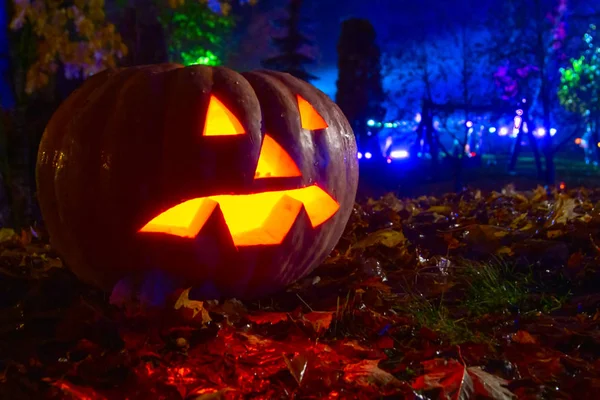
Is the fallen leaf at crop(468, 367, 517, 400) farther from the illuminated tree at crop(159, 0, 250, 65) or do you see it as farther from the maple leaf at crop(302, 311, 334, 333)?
the illuminated tree at crop(159, 0, 250, 65)

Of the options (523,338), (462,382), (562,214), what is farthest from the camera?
(562,214)

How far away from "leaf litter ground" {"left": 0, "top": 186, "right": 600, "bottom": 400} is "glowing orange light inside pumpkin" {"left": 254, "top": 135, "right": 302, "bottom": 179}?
57 centimetres

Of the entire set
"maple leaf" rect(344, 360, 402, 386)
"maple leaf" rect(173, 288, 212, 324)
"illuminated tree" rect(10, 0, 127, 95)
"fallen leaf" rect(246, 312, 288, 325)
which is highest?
"illuminated tree" rect(10, 0, 127, 95)

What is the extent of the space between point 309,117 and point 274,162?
0.32 meters

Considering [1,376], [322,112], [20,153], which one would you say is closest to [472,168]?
[20,153]

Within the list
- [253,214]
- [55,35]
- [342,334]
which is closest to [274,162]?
[253,214]

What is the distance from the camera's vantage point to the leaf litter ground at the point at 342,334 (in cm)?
152

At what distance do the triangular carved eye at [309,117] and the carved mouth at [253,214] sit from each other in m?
0.29

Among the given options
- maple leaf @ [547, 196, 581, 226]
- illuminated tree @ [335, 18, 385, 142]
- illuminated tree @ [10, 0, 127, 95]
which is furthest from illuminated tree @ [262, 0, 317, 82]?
maple leaf @ [547, 196, 581, 226]

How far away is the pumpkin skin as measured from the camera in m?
2.09

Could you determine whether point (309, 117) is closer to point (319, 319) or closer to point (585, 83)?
point (319, 319)

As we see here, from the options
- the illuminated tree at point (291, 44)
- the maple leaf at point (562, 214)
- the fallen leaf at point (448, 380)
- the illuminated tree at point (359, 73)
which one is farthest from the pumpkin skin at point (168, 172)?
the illuminated tree at point (291, 44)

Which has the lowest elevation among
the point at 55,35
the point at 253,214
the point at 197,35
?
the point at 253,214

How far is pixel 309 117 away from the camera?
2.43 metres
